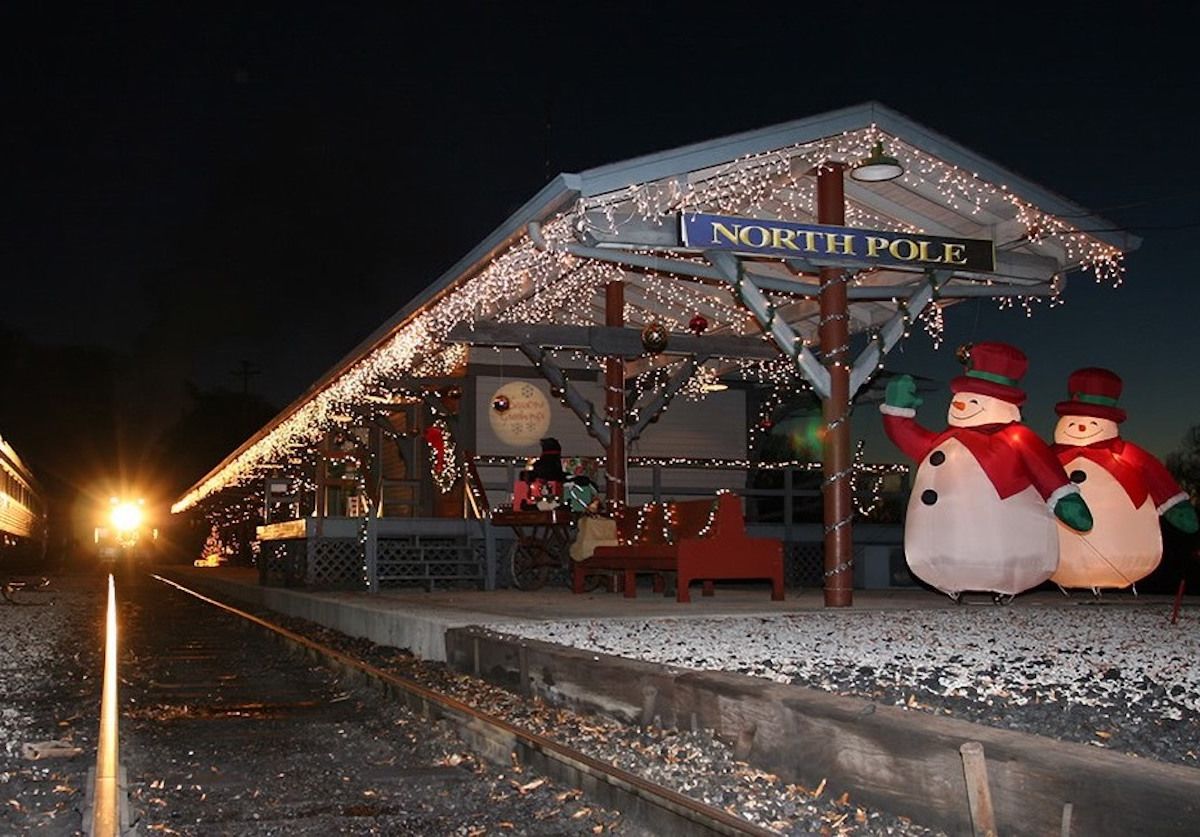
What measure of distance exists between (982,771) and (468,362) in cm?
1830

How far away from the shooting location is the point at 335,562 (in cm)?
1944

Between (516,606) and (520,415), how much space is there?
8087 mm

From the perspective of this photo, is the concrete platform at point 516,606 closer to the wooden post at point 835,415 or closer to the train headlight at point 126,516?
the wooden post at point 835,415

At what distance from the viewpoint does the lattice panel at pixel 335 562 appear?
1916 centimetres

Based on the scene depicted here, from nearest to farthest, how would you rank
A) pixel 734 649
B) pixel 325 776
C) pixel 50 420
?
pixel 325 776 < pixel 734 649 < pixel 50 420

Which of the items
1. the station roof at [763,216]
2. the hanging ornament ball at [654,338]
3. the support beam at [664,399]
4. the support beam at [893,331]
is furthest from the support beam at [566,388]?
the support beam at [893,331]

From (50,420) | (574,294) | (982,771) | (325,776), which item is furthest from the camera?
(50,420)

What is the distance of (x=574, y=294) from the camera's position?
18531 mm

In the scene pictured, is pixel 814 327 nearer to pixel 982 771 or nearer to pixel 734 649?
pixel 734 649

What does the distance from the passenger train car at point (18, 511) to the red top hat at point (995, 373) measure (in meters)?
25.2

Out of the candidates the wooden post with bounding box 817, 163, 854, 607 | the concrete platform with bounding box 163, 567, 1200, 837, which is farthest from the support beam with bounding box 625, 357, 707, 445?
the concrete platform with bounding box 163, 567, 1200, 837

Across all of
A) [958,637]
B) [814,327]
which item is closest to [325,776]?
[958,637]

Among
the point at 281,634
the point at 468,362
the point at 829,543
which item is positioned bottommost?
the point at 281,634

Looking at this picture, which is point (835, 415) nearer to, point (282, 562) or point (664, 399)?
point (664, 399)
